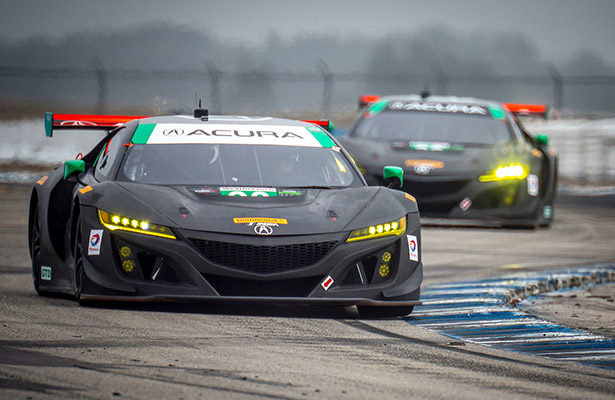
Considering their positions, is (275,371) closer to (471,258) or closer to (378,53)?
(471,258)

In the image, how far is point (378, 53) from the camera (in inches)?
1120

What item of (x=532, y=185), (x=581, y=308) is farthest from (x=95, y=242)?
(x=532, y=185)

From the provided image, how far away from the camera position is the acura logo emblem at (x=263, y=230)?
22.1ft

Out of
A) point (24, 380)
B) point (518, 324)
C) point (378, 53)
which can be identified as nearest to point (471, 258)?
point (518, 324)

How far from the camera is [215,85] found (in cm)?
2402

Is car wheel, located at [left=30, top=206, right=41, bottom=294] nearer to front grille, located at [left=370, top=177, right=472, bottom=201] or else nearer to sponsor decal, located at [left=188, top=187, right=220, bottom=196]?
sponsor decal, located at [left=188, top=187, right=220, bottom=196]

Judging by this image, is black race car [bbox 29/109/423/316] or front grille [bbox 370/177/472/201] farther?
front grille [bbox 370/177/472/201]

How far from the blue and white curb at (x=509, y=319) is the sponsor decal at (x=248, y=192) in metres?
1.16

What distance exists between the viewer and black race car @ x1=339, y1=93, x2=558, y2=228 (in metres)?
12.4

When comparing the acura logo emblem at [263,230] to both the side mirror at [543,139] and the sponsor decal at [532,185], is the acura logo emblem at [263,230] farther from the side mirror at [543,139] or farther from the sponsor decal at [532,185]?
the side mirror at [543,139]

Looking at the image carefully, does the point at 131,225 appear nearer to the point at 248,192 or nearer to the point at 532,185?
the point at 248,192

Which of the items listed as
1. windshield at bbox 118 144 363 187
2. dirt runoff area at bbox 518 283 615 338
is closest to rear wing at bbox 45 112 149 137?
windshield at bbox 118 144 363 187

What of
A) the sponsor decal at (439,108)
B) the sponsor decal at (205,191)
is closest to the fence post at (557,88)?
the sponsor decal at (439,108)

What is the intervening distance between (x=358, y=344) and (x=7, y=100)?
17.3 metres
